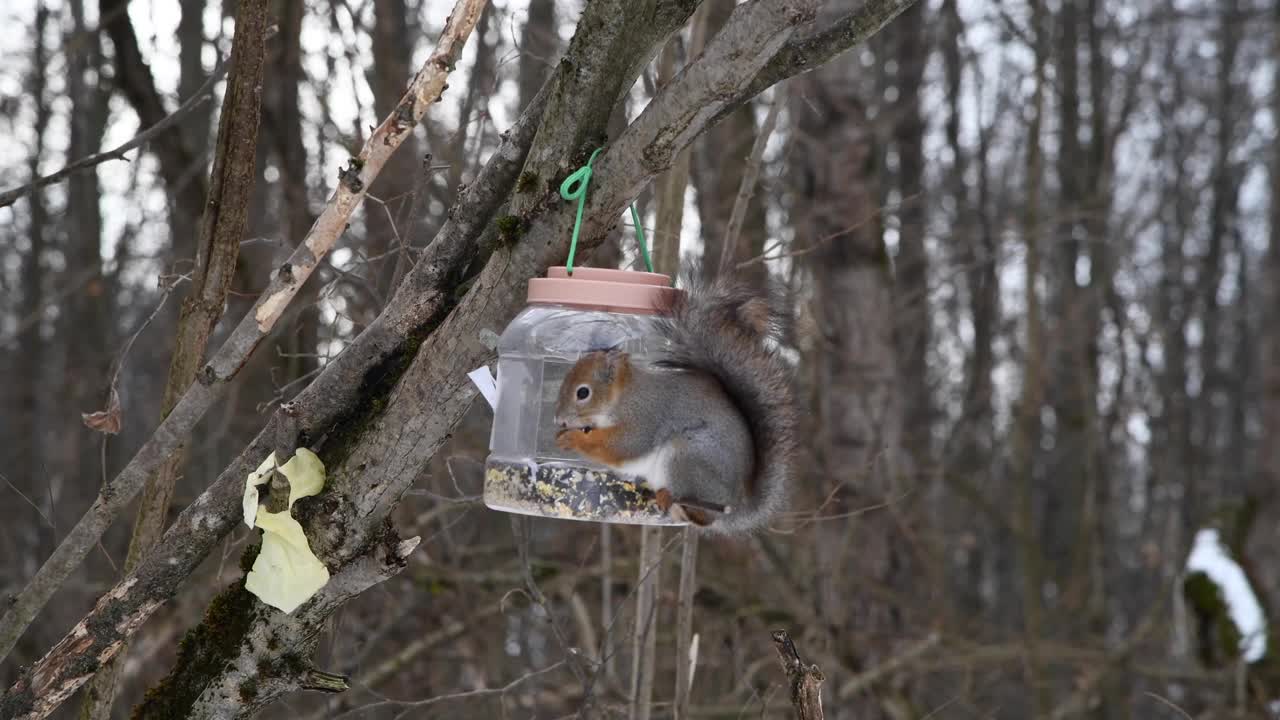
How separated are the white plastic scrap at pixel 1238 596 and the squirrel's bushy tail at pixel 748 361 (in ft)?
13.9

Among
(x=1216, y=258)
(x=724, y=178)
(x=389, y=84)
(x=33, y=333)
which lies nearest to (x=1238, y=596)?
(x=724, y=178)

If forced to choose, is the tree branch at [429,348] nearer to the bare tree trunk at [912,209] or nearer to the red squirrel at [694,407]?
the red squirrel at [694,407]

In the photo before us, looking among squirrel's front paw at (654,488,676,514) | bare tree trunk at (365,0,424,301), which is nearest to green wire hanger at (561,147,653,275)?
squirrel's front paw at (654,488,676,514)

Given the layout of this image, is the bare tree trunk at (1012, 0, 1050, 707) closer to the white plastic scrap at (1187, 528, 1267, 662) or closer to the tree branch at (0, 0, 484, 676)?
the white plastic scrap at (1187, 528, 1267, 662)

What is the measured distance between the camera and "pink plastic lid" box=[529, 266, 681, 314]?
1.75 metres

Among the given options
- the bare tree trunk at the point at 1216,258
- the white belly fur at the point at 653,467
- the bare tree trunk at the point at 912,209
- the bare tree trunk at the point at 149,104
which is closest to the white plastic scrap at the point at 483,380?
the white belly fur at the point at 653,467

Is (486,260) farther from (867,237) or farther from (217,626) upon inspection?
(867,237)

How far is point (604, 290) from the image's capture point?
1.77 metres

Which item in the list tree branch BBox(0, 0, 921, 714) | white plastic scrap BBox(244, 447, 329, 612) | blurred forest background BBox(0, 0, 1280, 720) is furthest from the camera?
blurred forest background BBox(0, 0, 1280, 720)

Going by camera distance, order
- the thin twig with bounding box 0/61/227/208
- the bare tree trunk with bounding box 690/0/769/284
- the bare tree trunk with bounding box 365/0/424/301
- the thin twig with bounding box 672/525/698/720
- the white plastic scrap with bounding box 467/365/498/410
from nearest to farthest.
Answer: the white plastic scrap with bounding box 467/365/498/410
the thin twig with bounding box 0/61/227/208
the thin twig with bounding box 672/525/698/720
the bare tree trunk with bounding box 690/0/769/284
the bare tree trunk with bounding box 365/0/424/301

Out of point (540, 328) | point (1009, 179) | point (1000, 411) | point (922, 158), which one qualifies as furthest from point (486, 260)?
point (1009, 179)

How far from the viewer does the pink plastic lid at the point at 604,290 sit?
5.73 feet

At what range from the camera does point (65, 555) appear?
6.88 feet

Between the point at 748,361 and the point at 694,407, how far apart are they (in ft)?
0.39
